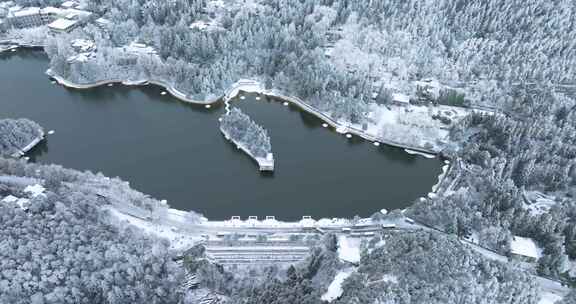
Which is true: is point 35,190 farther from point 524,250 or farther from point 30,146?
point 524,250

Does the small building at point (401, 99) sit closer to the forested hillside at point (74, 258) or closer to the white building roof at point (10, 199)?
the forested hillside at point (74, 258)

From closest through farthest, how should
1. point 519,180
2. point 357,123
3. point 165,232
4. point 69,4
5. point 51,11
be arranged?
point 165,232, point 519,180, point 357,123, point 51,11, point 69,4

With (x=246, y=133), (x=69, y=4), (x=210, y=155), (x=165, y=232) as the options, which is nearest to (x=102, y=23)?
(x=69, y=4)

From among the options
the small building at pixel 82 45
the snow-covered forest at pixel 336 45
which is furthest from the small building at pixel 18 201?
the small building at pixel 82 45

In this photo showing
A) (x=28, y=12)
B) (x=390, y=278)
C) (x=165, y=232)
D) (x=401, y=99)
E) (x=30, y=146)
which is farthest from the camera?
(x=28, y=12)

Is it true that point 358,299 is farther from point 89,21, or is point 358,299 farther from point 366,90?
point 89,21

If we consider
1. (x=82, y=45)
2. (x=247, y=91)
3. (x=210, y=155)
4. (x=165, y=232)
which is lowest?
(x=165, y=232)
